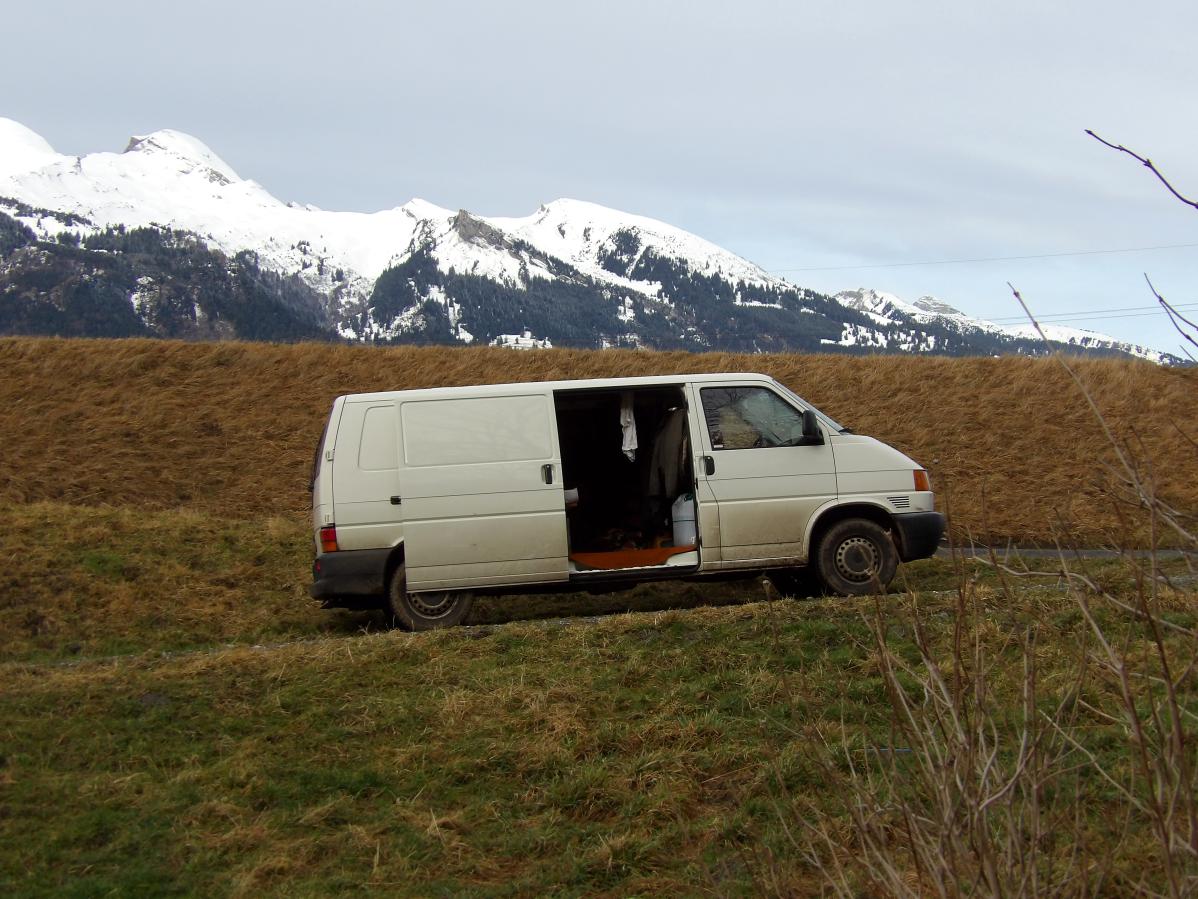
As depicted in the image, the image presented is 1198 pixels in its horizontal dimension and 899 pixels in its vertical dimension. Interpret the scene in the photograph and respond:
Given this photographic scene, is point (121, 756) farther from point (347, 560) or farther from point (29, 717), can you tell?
point (347, 560)

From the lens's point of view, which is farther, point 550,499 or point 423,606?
point 423,606

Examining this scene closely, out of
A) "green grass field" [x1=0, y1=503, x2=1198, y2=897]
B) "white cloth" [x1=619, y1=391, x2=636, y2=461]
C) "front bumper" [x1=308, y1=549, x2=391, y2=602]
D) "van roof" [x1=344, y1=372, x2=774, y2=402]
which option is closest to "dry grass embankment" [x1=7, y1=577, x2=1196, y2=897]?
"green grass field" [x1=0, y1=503, x2=1198, y2=897]

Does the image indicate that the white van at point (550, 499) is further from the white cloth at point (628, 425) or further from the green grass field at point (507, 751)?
the green grass field at point (507, 751)

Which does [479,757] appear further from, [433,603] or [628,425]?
[628,425]

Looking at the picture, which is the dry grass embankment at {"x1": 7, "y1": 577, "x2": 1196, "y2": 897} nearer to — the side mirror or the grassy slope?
the grassy slope

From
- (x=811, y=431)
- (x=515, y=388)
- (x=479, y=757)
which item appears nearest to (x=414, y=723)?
(x=479, y=757)

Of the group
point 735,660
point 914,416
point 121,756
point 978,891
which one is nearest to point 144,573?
point 121,756

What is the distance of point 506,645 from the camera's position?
8.39 meters

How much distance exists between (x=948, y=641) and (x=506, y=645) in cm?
313

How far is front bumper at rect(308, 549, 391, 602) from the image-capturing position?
9.59 metres

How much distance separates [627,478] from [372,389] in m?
12.2

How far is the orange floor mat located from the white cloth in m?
1.09

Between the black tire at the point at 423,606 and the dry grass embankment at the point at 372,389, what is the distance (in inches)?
342

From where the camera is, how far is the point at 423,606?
989 centimetres
